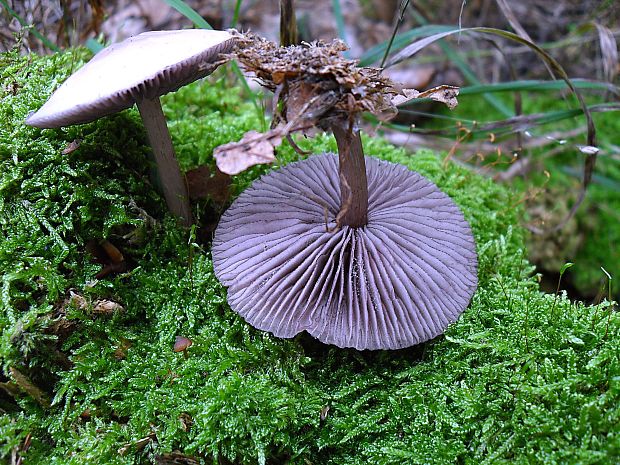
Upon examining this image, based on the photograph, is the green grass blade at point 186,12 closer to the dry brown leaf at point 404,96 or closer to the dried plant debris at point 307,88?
the dried plant debris at point 307,88

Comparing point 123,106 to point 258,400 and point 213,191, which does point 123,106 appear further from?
point 258,400

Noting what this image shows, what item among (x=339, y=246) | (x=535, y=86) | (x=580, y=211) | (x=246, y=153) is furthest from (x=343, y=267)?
(x=580, y=211)

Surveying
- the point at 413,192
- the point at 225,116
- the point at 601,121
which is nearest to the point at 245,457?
the point at 413,192

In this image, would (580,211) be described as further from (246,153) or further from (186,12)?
(246,153)

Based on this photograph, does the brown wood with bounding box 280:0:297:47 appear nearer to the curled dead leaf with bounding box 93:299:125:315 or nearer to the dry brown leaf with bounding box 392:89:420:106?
the dry brown leaf with bounding box 392:89:420:106

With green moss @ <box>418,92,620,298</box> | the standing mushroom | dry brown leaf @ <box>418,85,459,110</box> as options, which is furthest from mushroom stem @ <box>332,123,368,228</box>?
green moss @ <box>418,92,620,298</box>

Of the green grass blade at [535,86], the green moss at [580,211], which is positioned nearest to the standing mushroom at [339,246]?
the green grass blade at [535,86]
